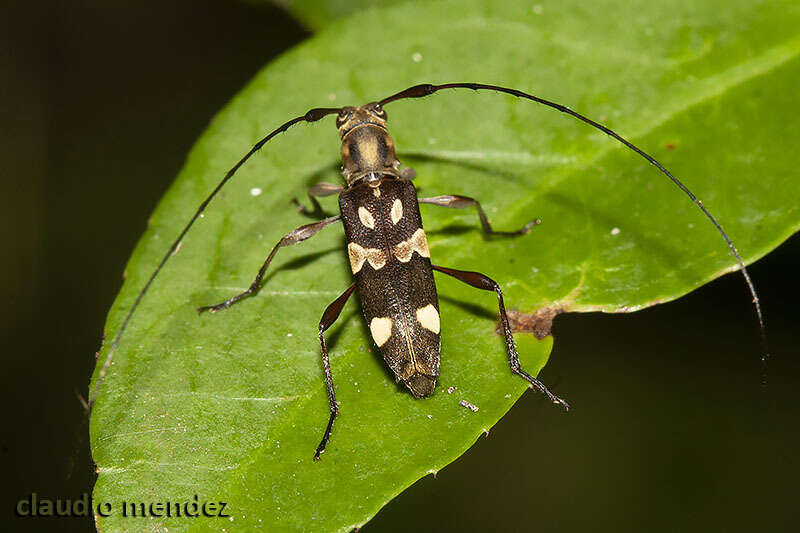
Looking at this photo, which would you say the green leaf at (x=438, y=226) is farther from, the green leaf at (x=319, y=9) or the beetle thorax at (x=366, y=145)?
the green leaf at (x=319, y=9)

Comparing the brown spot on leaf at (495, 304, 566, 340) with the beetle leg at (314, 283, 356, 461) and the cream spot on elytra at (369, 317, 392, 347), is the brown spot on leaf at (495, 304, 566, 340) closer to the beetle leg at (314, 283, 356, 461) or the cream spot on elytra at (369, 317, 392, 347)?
the cream spot on elytra at (369, 317, 392, 347)

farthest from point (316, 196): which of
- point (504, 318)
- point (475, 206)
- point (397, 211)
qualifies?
point (504, 318)

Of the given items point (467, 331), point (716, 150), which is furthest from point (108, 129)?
point (716, 150)

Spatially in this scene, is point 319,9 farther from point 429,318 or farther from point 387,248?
point 429,318

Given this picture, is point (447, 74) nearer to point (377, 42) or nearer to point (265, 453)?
point (377, 42)

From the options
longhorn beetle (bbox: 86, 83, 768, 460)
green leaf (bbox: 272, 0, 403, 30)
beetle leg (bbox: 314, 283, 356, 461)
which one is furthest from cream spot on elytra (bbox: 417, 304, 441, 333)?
green leaf (bbox: 272, 0, 403, 30)

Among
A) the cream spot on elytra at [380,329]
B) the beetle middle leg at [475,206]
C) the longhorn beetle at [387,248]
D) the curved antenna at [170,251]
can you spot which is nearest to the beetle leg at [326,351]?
the longhorn beetle at [387,248]
